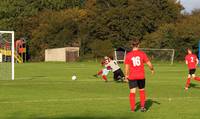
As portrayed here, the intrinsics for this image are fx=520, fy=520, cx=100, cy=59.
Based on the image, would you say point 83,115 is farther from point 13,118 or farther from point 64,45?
point 64,45

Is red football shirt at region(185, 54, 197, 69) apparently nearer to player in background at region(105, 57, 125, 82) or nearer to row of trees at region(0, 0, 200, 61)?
player in background at region(105, 57, 125, 82)

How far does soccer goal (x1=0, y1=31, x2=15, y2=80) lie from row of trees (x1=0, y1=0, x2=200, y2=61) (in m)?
41.0

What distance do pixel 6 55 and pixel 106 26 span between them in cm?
4800

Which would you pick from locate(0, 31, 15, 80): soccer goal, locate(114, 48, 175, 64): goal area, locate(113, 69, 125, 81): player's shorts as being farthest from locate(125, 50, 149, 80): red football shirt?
locate(114, 48, 175, 64): goal area

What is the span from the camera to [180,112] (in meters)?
14.7

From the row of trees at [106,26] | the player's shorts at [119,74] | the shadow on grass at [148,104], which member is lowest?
the shadow on grass at [148,104]

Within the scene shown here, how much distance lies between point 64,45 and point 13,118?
80.3 meters

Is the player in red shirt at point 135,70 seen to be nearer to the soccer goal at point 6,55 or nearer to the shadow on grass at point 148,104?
the shadow on grass at point 148,104

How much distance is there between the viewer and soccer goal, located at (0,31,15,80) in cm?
3335

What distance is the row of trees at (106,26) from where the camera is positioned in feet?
277

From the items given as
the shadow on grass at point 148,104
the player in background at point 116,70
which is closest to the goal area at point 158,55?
the player in background at point 116,70

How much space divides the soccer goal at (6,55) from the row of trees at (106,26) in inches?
1614

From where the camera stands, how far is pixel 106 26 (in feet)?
299

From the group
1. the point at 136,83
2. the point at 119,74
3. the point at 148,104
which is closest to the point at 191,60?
the point at 119,74
